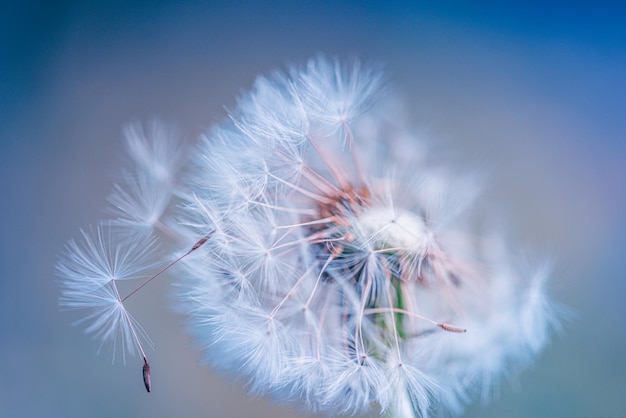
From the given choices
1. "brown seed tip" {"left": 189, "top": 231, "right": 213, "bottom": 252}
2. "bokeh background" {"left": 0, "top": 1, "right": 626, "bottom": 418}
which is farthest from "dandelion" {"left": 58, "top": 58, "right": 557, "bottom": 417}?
"bokeh background" {"left": 0, "top": 1, "right": 626, "bottom": 418}

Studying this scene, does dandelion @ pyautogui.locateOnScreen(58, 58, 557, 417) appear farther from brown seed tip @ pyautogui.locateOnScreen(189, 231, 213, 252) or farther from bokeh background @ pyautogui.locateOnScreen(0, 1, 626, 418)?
bokeh background @ pyautogui.locateOnScreen(0, 1, 626, 418)

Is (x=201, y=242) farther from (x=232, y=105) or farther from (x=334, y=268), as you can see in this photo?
(x=232, y=105)

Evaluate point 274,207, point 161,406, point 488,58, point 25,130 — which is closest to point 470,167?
point 488,58

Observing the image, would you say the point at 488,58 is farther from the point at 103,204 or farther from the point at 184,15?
the point at 103,204

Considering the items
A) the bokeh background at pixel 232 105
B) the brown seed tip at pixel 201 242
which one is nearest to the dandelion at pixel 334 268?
the brown seed tip at pixel 201 242

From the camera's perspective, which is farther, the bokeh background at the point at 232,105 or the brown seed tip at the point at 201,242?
the bokeh background at the point at 232,105

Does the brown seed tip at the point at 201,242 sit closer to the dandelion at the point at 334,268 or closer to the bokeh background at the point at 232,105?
the dandelion at the point at 334,268
